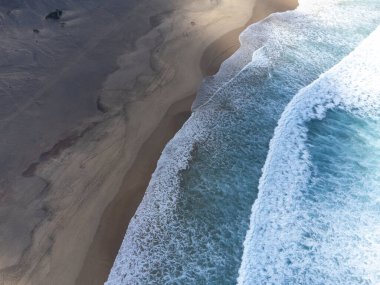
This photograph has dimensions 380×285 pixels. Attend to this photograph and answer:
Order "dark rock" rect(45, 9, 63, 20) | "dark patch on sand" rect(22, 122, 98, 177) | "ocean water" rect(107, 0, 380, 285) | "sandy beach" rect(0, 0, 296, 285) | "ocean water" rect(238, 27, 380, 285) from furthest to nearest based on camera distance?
1. "dark rock" rect(45, 9, 63, 20)
2. "dark patch on sand" rect(22, 122, 98, 177)
3. "ocean water" rect(238, 27, 380, 285)
4. "ocean water" rect(107, 0, 380, 285)
5. "sandy beach" rect(0, 0, 296, 285)

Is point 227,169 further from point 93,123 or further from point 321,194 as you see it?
point 93,123

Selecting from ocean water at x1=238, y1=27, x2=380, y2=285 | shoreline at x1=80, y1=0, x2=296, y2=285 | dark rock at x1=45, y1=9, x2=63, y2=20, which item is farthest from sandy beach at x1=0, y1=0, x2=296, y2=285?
ocean water at x1=238, y1=27, x2=380, y2=285

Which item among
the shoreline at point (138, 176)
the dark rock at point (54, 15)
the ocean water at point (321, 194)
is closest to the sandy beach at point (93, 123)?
the shoreline at point (138, 176)

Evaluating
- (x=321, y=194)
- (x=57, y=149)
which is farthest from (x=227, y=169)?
(x=57, y=149)

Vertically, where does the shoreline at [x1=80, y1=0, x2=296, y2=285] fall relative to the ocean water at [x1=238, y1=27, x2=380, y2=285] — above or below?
above

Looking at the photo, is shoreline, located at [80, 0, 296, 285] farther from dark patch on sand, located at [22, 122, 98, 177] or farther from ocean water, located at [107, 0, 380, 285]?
dark patch on sand, located at [22, 122, 98, 177]

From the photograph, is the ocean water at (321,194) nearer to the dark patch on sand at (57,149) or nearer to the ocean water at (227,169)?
the ocean water at (227,169)
